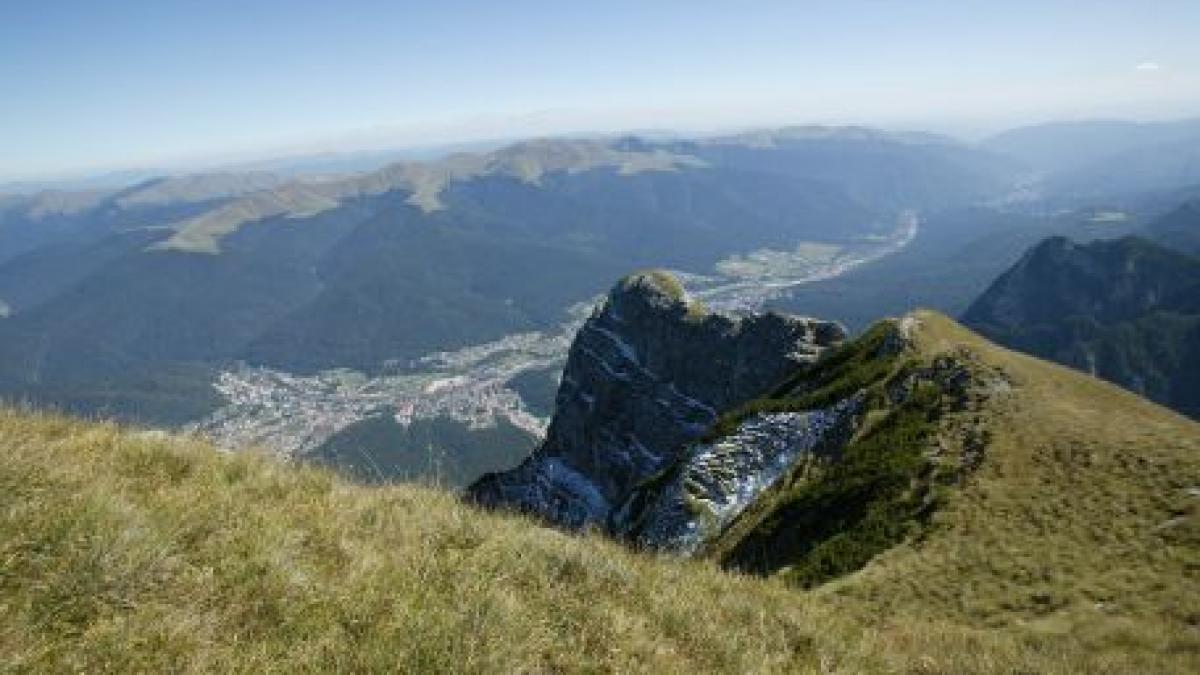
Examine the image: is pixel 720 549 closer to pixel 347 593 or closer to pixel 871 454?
pixel 871 454

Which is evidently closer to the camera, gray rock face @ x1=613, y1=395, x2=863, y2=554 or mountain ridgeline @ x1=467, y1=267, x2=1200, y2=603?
mountain ridgeline @ x1=467, y1=267, x2=1200, y2=603

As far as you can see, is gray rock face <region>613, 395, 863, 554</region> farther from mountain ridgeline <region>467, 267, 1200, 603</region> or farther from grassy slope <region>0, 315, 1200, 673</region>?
grassy slope <region>0, 315, 1200, 673</region>

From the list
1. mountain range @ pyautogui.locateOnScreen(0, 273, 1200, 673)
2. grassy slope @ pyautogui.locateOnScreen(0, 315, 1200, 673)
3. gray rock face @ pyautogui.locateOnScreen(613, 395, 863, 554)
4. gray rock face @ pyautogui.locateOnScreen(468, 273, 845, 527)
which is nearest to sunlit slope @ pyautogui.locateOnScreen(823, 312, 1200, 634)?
mountain range @ pyautogui.locateOnScreen(0, 273, 1200, 673)

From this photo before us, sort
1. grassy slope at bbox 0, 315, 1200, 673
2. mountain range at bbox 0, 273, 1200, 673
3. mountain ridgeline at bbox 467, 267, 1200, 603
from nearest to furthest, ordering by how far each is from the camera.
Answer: grassy slope at bbox 0, 315, 1200, 673
mountain range at bbox 0, 273, 1200, 673
mountain ridgeline at bbox 467, 267, 1200, 603

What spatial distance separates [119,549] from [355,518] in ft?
11.2

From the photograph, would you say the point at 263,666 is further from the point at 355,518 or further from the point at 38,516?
the point at 355,518

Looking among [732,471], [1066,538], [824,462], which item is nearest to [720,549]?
[824,462]

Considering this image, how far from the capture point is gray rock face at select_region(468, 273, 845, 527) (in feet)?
328

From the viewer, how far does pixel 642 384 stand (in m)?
123

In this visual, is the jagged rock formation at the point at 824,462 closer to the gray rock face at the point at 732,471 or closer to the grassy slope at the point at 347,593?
the gray rock face at the point at 732,471

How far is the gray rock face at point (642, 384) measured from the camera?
99.9 m

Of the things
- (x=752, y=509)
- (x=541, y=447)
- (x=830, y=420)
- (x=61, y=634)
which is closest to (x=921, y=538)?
(x=752, y=509)

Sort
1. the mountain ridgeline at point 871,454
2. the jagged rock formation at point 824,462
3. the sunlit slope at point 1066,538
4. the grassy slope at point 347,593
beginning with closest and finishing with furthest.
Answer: the grassy slope at point 347,593 < the sunlit slope at point 1066,538 < the mountain ridgeline at point 871,454 < the jagged rock formation at point 824,462

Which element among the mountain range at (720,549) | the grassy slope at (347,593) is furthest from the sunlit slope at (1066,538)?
the grassy slope at (347,593)
